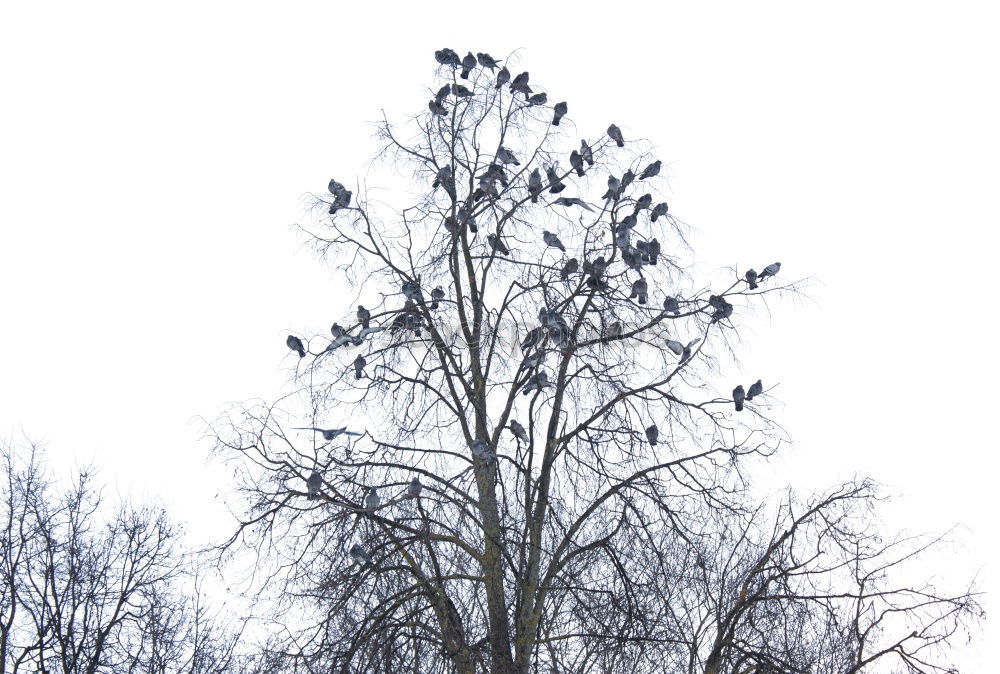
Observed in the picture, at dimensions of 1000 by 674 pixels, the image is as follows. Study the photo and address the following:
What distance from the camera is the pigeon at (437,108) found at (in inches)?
393

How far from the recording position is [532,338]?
8.80 meters

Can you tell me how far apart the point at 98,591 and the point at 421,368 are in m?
9.20

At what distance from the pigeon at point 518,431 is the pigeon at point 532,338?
24.0 inches

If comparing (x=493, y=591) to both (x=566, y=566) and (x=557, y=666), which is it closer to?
(x=566, y=566)

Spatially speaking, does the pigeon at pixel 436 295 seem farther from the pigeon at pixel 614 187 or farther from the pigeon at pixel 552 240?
the pigeon at pixel 614 187

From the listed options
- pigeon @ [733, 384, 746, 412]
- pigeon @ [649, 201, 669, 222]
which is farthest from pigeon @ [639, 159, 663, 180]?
pigeon @ [733, 384, 746, 412]

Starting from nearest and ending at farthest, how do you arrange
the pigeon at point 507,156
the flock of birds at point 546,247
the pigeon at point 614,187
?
the flock of birds at point 546,247 < the pigeon at point 614,187 < the pigeon at point 507,156

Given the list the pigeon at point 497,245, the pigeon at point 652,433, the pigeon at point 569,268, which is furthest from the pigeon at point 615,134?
the pigeon at point 652,433

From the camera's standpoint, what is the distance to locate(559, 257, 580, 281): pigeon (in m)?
9.06

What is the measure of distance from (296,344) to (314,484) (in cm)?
125

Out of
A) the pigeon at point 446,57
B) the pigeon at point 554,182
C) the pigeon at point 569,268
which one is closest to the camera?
the pigeon at point 569,268

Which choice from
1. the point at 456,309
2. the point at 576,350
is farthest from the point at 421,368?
the point at 576,350

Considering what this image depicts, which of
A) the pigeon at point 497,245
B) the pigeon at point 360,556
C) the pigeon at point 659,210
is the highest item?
the pigeon at point 497,245

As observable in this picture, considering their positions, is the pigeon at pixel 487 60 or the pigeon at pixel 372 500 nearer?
the pigeon at pixel 372 500
